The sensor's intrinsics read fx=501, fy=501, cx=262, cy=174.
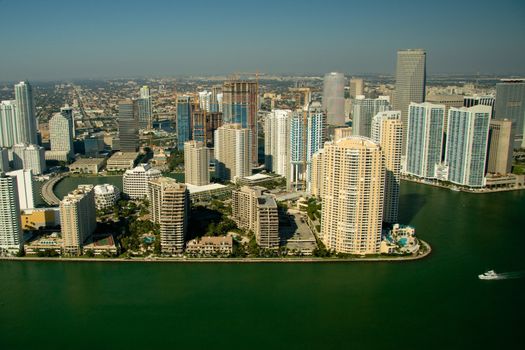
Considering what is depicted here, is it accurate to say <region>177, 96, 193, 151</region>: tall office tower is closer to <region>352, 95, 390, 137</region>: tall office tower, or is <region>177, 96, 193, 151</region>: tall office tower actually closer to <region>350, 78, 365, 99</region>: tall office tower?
<region>352, 95, 390, 137</region>: tall office tower

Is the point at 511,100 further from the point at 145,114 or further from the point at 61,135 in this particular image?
the point at 61,135

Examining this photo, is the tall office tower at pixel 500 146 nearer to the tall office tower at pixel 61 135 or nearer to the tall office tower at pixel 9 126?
the tall office tower at pixel 61 135

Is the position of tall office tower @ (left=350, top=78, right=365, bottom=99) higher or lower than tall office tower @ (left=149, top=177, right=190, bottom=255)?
higher

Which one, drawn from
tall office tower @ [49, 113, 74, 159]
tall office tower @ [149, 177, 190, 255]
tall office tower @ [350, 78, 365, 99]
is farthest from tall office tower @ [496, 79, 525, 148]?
tall office tower @ [49, 113, 74, 159]

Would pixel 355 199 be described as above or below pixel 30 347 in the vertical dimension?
above

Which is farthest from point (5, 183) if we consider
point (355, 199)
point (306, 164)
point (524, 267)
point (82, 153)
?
point (82, 153)

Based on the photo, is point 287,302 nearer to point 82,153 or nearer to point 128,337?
point 128,337
